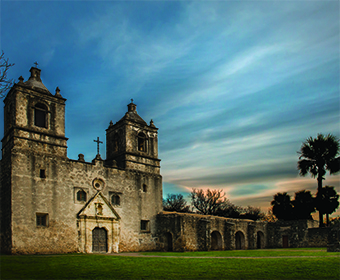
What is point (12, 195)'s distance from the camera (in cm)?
2031

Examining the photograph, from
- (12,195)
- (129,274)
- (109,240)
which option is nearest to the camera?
(129,274)

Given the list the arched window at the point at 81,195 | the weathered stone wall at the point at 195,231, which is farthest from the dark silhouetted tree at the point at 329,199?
the arched window at the point at 81,195

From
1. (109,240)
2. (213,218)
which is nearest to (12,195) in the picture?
(109,240)

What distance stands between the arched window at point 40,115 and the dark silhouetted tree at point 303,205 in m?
37.1

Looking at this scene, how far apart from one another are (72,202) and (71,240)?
2.66 m

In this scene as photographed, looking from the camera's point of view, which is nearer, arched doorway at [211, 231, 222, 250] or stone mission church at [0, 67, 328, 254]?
stone mission church at [0, 67, 328, 254]

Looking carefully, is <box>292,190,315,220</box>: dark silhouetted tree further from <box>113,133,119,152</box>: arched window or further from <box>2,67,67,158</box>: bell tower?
<box>2,67,67,158</box>: bell tower

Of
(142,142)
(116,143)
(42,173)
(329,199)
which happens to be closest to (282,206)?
(329,199)

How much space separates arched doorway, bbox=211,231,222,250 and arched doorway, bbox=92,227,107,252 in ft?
37.4

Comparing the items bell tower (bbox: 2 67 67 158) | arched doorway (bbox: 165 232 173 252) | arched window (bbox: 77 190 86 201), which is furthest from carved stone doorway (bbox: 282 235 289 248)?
bell tower (bbox: 2 67 67 158)

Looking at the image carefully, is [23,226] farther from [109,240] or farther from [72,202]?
[109,240]

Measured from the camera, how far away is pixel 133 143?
29953 mm

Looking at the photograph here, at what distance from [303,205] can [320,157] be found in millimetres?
10173

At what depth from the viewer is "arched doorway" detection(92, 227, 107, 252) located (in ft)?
79.0
